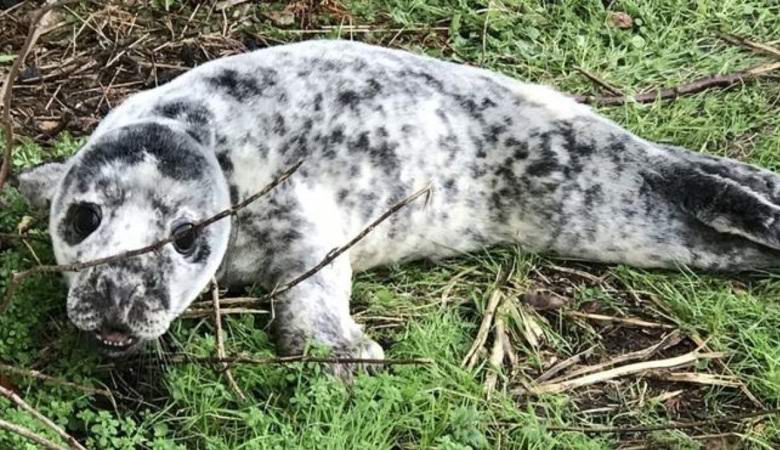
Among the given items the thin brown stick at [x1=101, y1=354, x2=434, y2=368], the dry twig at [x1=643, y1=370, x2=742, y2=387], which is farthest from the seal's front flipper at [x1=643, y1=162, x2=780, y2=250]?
the thin brown stick at [x1=101, y1=354, x2=434, y2=368]

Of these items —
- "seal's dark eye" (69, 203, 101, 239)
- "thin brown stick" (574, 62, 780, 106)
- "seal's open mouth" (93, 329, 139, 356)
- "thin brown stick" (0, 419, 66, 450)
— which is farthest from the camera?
"thin brown stick" (574, 62, 780, 106)

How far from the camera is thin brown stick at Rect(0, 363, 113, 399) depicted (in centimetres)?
307

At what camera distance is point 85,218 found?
11.3 ft

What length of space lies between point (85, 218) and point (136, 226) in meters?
0.16

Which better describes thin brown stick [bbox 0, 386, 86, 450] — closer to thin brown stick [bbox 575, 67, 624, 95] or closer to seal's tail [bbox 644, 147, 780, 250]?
seal's tail [bbox 644, 147, 780, 250]

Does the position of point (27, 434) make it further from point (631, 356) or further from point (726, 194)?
point (726, 194)

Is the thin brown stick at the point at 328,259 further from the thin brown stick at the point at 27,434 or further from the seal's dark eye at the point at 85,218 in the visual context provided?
the thin brown stick at the point at 27,434

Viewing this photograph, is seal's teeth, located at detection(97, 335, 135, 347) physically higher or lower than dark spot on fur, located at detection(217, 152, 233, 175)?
lower

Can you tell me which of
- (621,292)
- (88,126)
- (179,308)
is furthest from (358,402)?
(88,126)

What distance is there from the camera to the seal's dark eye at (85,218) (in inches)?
135

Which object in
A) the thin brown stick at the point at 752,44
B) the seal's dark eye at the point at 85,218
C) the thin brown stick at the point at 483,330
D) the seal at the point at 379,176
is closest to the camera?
the seal's dark eye at the point at 85,218

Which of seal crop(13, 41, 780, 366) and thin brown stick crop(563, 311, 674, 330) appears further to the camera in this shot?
thin brown stick crop(563, 311, 674, 330)

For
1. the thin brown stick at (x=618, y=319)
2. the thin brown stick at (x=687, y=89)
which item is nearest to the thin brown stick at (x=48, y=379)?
the thin brown stick at (x=618, y=319)

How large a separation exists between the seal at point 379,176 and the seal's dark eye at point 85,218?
0.04 metres
